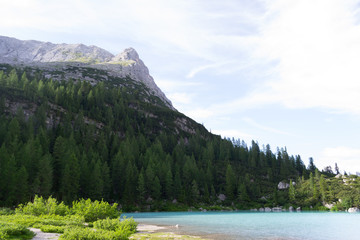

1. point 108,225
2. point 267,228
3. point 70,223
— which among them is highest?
point 108,225

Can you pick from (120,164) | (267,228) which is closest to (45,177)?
(120,164)

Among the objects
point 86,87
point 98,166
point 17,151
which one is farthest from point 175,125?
point 17,151

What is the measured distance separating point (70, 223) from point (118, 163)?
74.7m

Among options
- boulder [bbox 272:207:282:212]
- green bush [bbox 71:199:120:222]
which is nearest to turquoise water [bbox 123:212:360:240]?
green bush [bbox 71:199:120:222]

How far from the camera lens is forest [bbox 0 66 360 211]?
7144 cm

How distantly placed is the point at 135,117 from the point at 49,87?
185 feet

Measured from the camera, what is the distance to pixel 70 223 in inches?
974

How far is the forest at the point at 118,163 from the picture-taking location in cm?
7144

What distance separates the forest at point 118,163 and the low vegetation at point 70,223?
3312 centimetres

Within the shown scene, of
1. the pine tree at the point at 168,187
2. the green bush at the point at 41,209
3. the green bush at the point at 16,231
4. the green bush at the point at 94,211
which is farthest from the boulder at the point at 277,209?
the green bush at the point at 16,231

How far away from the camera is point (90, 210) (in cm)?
3142

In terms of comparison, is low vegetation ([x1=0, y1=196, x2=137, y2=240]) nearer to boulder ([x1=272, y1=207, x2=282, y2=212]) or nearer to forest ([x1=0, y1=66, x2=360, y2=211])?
forest ([x1=0, y1=66, x2=360, y2=211])

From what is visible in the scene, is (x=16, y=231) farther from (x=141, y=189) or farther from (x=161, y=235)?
(x=141, y=189)

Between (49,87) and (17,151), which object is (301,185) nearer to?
(17,151)
